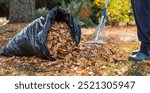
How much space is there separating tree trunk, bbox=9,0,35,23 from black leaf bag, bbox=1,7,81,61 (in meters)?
2.92

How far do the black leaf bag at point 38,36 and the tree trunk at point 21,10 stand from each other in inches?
115

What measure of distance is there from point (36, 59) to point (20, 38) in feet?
1.38

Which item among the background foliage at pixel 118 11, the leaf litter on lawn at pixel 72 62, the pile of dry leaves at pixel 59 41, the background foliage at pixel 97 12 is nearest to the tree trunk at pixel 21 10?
the background foliage at pixel 97 12

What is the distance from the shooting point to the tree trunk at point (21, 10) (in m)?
9.45

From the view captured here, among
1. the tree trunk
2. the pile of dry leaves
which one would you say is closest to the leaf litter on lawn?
the pile of dry leaves

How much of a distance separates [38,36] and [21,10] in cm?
354

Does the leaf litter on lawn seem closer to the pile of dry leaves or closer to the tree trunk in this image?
the pile of dry leaves

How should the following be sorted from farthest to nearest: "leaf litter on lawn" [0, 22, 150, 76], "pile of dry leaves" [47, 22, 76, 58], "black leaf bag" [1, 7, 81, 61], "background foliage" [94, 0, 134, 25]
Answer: "background foliage" [94, 0, 134, 25]
"pile of dry leaves" [47, 22, 76, 58]
"black leaf bag" [1, 7, 81, 61]
"leaf litter on lawn" [0, 22, 150, 76]

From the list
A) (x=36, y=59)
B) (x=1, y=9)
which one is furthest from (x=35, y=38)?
(x=1, y=9)

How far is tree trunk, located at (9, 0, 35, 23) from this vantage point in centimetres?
945

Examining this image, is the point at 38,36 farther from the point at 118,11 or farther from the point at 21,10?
the point at 118,11

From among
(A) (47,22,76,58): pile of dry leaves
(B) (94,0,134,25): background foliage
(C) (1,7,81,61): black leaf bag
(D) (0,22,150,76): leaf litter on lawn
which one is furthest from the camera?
(B) (94,0,134,25): background foliage

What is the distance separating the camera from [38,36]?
6.03 meters

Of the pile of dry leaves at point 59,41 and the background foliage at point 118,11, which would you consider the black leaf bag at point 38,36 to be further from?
the background foliage at point 118,11
